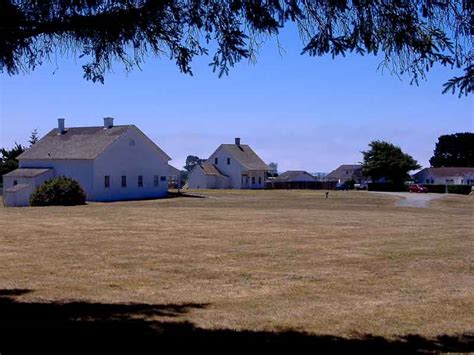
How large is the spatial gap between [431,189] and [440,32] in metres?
84.9

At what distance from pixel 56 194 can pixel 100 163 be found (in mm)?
10177

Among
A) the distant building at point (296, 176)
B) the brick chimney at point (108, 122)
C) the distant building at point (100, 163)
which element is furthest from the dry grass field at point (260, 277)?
the distant building at point (296, 176)

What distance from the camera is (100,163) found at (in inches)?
2399

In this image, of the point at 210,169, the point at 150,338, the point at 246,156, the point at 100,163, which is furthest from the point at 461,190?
the point at 150,338

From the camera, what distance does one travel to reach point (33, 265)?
49.8ft

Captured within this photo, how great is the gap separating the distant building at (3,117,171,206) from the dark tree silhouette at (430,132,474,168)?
88.5 meters

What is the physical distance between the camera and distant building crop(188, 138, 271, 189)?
96.2 metres

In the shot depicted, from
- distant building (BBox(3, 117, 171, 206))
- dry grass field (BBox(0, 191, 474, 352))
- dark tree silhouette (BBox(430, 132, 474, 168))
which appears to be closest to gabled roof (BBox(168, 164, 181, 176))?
distant building (BBox(3, 117, 171, 206))

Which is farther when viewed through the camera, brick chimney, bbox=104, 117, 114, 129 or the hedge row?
the hedge row

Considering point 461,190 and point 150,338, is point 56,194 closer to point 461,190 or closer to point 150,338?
point 150,338

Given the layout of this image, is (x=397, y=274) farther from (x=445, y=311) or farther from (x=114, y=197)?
(x=114, y=197)

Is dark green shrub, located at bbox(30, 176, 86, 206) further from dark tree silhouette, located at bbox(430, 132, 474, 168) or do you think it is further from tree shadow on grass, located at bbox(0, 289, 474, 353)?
dark tree silhouette, located at bbox(430, 132, 474, 168)

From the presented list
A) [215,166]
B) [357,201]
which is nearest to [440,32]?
[357,201]

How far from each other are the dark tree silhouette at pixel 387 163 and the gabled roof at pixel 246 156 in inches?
635
